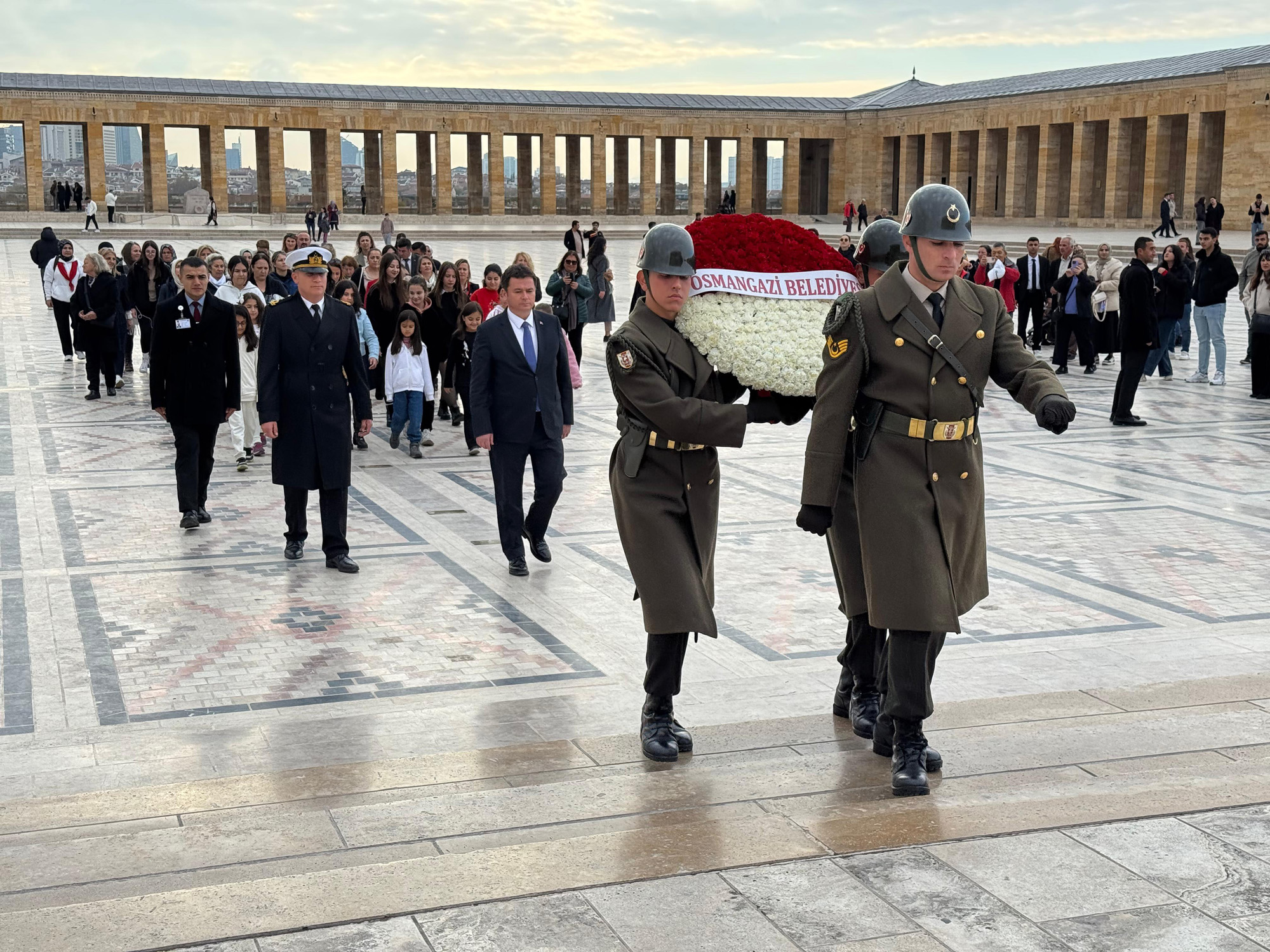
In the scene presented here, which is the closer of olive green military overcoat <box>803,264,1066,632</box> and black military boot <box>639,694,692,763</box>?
olive green military overcoat <box>803,264,1066,632</box>

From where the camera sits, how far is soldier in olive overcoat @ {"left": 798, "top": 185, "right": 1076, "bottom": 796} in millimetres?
4090

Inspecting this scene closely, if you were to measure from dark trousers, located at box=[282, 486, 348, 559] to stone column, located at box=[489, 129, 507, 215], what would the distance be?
49.5 meters

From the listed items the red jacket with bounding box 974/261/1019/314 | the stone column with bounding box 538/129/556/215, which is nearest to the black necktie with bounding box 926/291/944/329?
the red jacket with bounding box 974/261/1019/314

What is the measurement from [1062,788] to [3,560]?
5927 mm

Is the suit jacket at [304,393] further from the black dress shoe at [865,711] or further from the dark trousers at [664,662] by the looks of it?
the black dress shoe at [865,711]

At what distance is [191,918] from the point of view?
9.86 ft

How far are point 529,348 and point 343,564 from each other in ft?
4.96

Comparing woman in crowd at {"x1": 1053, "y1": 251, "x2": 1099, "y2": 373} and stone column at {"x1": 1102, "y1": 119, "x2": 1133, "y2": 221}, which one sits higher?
stone column at {"x1": 1102, "y1": 119, "x2": 1133, "y2": 221}

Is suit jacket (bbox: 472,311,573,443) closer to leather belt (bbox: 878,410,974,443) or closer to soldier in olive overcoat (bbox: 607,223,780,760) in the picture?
soldier in olive overcoat (bbox: 607,223,780,760)

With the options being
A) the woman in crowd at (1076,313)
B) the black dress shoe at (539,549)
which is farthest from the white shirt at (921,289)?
the woman in crowd at (1076,313)

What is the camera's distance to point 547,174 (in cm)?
5909

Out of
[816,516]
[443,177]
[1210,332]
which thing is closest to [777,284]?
[816,516]

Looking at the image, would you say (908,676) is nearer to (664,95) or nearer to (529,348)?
(529,348)

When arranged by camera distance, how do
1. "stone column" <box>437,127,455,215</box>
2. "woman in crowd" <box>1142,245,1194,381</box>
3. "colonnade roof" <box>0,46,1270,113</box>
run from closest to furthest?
1. "woman in crowd" <box>1142,245,1194,381</box>
2. "colonnade roof" <box>0,46,1270,113</box>
3. "stone column" <box>437,127,455,215</box>
